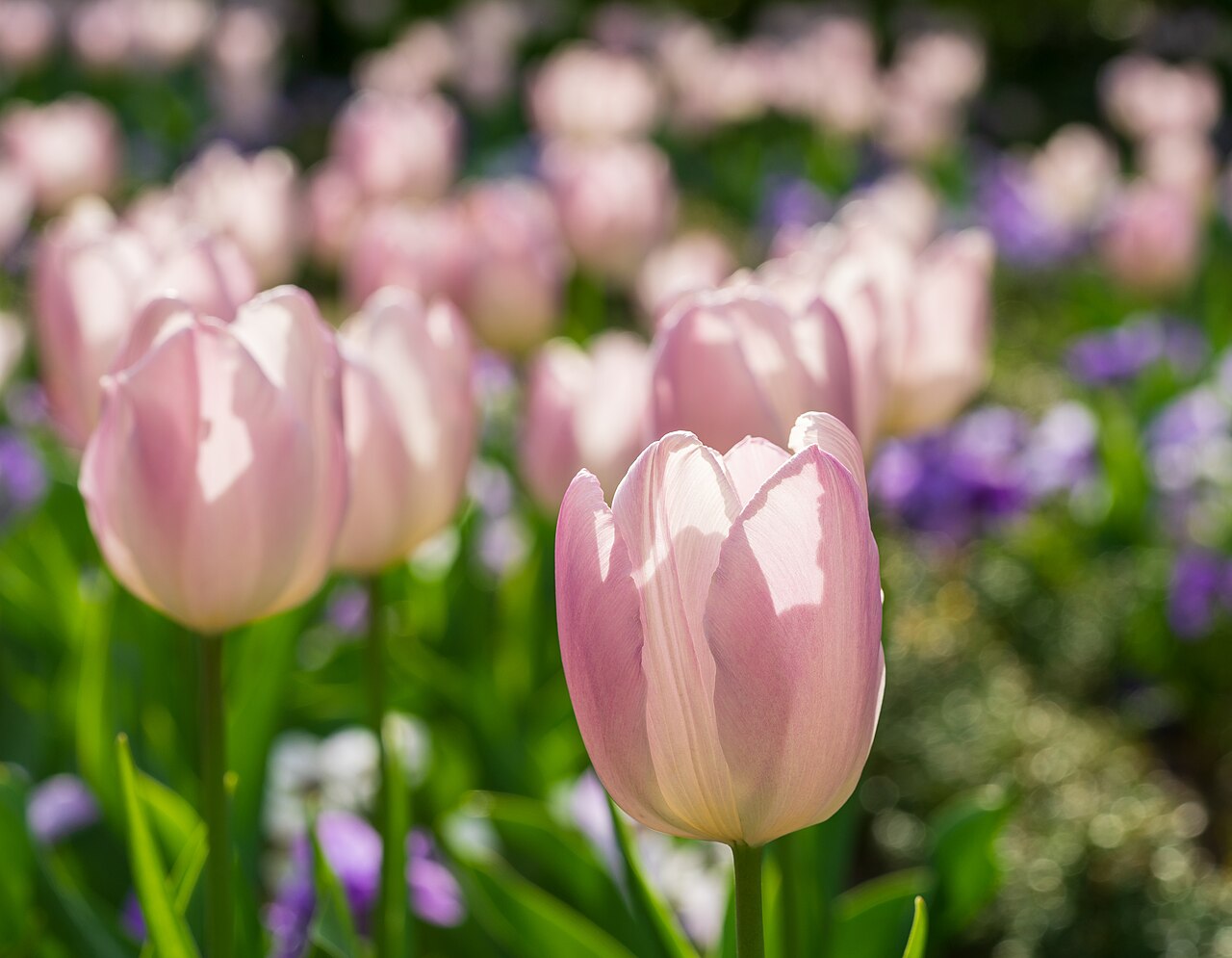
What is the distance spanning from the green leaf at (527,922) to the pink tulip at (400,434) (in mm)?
315

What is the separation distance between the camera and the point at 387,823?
47.9 inches

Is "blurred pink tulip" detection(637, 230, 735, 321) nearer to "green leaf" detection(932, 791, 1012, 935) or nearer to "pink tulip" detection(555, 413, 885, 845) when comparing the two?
"green leaf" detection(932, 791, 1012, 935)

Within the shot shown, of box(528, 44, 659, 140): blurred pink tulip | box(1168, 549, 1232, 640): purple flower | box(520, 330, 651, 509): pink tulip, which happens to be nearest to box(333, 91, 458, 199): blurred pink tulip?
box(528, 44, 659, 140): blurred pink tulip

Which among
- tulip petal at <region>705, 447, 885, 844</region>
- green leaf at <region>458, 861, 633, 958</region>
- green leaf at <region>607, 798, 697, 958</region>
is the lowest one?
green leaf at <region>458, 861, 633, 958</region>

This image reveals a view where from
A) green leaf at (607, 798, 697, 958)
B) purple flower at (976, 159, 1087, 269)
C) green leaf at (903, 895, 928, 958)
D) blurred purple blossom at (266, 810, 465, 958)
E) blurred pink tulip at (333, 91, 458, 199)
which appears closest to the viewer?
green leaf at (903, 895, 928, 958)

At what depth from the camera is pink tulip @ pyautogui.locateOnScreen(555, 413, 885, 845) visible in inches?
27.9

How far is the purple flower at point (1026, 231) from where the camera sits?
489cm

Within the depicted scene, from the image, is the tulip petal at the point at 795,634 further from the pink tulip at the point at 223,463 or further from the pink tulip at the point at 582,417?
the pink tulip at the point at 582,417

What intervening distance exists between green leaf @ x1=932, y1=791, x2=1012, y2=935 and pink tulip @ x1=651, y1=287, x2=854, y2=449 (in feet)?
1.80

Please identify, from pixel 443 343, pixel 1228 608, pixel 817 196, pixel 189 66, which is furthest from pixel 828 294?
pixel 189 66

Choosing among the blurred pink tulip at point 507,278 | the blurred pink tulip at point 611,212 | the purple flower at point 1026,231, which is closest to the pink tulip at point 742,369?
the blurred pink tulip at point 507,278

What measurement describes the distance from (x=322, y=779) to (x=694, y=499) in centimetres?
116

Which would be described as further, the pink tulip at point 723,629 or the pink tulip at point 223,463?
the pink tulip at point 223,463

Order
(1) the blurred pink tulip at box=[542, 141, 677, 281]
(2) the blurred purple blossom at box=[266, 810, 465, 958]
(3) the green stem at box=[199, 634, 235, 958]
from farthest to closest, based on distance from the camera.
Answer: (1) the blurred pink tulip at box=[542, 141, 677, 281]
(2) the blurred purple blossom at box=[266, 810, 465, 958]
(3) the green stem at box=[199, 634, 235, 958]
